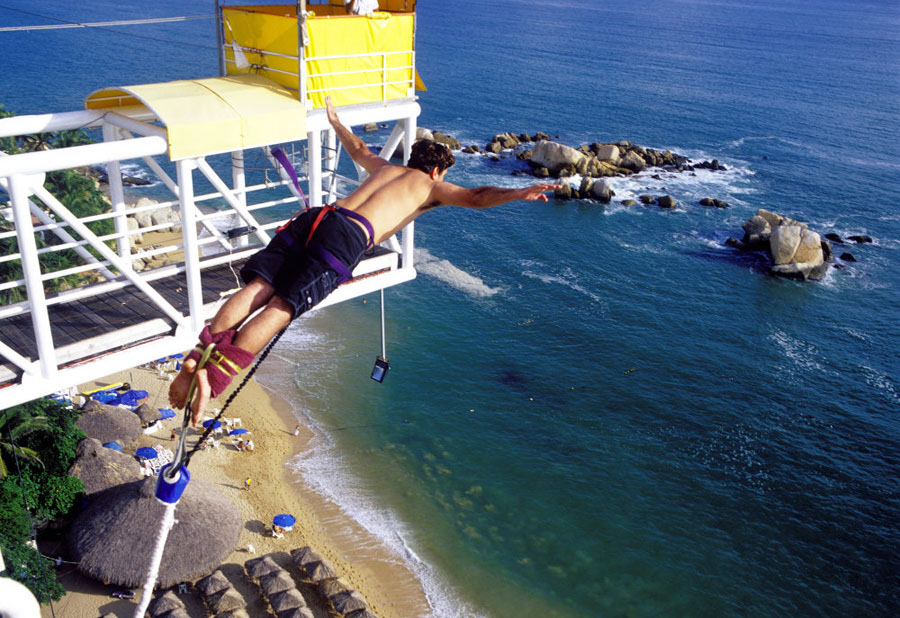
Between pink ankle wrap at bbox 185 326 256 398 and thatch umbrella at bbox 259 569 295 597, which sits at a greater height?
pink ankle wrap at bbox 185 326 256 398

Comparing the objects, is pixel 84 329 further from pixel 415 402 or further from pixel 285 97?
pixel 415 402

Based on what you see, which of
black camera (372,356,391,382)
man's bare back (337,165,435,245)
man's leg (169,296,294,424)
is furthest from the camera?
black camera (372,356,391,382)

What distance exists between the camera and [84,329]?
37.3 feet

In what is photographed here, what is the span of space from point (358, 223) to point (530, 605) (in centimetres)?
2154

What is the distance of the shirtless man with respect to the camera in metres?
6.11

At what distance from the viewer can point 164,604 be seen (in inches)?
832

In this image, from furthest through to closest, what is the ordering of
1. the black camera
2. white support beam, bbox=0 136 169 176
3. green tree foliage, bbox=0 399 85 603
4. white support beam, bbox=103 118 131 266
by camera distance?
green tree foliage, bbox=0 399 85 603, the black camera, white support beam, bbox=103 118 131 266, white support beam, bbox=0 136 169 176

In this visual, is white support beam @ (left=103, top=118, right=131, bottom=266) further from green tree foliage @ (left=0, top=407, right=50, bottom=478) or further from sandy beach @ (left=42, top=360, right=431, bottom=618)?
sandy beach @ (left=42, top=360, right=431, bottom=618)

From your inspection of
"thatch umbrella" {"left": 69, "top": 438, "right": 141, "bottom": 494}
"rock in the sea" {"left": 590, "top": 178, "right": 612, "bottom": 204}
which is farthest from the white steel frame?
"rock in the sea" {"left": 590, "top": 178, "right": 612, "bottom": 204}

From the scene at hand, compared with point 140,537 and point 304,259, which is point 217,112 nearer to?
point 304,259

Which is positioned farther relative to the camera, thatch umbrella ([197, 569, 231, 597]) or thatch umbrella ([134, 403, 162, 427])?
thatch umbrella ([134, 403, 162, 427])

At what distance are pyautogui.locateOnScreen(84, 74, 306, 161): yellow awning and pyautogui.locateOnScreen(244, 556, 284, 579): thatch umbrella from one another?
15909mm

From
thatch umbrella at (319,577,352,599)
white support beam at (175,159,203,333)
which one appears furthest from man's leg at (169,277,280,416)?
thatch umbrella at (319,577,352,599)

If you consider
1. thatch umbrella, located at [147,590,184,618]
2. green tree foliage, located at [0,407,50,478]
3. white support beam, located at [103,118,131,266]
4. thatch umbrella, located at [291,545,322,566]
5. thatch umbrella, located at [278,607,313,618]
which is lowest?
thatch umbrella, located at [291,545,322,566]
